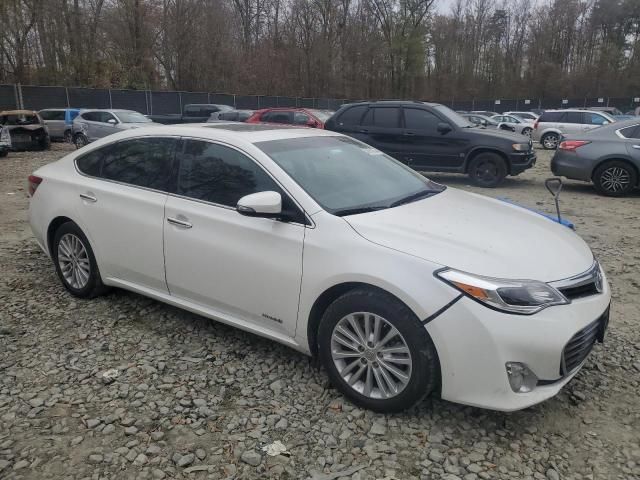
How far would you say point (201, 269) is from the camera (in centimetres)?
342

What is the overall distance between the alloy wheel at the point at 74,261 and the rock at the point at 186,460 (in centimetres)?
224

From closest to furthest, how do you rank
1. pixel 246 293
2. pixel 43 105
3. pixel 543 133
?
pixel 246 293
pixel 543 133
pixel 43 105

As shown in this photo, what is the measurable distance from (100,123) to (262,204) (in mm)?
16354

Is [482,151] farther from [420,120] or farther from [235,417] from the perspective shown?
[235,417]

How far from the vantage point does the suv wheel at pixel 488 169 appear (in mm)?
10227

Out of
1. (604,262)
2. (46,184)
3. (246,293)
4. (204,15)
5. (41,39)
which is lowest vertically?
(604,262)

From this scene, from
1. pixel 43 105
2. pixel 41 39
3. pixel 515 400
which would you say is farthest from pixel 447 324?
pixel 41 39

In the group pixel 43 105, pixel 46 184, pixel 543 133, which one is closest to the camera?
pixel 46 184

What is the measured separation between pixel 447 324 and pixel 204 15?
39.7 meters

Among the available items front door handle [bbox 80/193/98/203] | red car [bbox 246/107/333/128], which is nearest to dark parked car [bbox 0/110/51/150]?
red car [bbox 246/107/333/128]

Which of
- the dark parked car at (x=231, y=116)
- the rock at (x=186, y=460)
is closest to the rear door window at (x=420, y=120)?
the rock at (x=186, y=460)

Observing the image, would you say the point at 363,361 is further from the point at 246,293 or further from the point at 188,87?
the point at 188,87

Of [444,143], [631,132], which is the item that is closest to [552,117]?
[631,132]

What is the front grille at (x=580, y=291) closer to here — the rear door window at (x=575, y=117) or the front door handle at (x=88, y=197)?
the front door handle at (x=88, y=197)
